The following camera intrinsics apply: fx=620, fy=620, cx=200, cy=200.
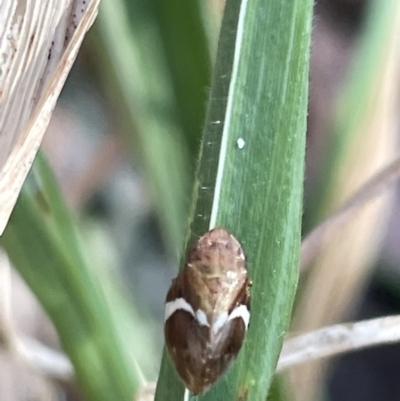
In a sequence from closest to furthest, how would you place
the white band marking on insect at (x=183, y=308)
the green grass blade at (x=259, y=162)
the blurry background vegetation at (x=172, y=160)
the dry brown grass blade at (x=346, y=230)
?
1. the green grass blade at (x=259, y=162)
2. the white band marking on insect at (x=183, y=308)
3. the blurry background vegetation at (x=172, y=160)
4. the dry brown grass blade at (x=346, y=230)

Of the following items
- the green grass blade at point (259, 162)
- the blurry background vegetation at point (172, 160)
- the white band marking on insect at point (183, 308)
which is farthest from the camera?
the blurry background vegetation at point (172, 160)

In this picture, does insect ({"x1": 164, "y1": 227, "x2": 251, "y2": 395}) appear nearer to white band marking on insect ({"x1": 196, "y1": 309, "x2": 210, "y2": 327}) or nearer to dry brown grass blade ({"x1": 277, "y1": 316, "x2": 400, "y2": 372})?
white band marking on insect ({"x1": 196, "y1": 309, "x2": 210, "y2": 327})

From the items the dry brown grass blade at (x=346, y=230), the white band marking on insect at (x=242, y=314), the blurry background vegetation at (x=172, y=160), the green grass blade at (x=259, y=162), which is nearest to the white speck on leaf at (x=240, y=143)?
the green grass blade at (x=259, y=162)

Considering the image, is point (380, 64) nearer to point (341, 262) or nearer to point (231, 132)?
point (341, 262)

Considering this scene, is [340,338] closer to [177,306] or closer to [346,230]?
[177,306]

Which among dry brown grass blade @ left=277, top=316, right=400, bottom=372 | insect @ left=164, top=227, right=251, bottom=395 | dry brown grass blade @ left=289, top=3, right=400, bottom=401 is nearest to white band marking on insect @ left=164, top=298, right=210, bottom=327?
insect @ left=164, top=227, right=251, bottom=395

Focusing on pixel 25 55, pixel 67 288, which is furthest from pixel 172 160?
pixel 25 55

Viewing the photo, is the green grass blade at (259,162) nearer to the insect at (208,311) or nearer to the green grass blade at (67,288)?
the insect at (208,311)
